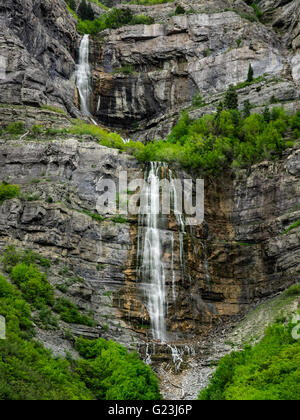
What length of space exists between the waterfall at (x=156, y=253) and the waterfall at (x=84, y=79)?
2540 centimetres

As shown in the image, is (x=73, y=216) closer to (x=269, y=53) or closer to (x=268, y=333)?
(x=268, y=333)

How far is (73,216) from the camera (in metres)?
40.5

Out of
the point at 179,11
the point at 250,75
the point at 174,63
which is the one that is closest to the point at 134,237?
the point at 250,75

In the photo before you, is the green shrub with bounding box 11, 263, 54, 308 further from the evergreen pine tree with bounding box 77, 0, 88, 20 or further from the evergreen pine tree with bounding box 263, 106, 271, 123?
the evergreen pine tree with bounding box 77, 0, 88, 20

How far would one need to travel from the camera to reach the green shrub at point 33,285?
1226 inches

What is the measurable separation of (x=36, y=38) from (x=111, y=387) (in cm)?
4998

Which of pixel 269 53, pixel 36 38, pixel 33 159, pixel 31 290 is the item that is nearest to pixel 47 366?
pixel 31 290

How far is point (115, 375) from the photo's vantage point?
26672 mm

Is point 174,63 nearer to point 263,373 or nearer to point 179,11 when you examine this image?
point 179,11

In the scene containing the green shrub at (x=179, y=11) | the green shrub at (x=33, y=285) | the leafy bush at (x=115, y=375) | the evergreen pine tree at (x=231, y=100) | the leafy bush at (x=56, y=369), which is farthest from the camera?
the green shrub at (x=179, y=11)

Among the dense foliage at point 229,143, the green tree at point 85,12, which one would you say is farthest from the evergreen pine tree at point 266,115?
the green tree at point 85,12

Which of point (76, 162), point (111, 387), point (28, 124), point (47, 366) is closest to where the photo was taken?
point (47, 366)

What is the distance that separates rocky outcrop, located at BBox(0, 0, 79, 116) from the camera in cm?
5428

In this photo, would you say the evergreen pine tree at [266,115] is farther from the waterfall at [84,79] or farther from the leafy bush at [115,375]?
the leafy bush at [115,375]
